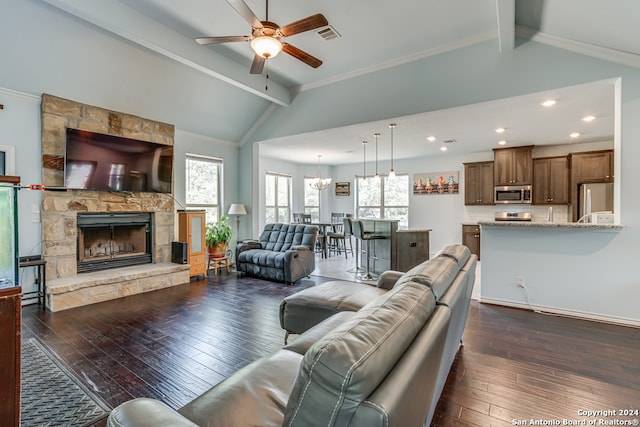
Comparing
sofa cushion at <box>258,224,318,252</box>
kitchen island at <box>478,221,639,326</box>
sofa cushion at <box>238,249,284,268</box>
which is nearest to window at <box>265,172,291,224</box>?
sofa cushion at <box>258,224,318,252</box>

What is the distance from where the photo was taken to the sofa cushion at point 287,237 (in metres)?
5.61

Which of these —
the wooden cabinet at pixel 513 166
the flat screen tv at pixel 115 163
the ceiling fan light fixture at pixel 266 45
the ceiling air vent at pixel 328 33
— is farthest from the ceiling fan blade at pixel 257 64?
the wooden cabinet at pixel 513 166

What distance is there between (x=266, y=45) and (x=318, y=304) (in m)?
2.31

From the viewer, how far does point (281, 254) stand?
5.20 meters

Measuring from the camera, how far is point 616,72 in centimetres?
331

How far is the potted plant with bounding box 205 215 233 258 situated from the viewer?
5.90m

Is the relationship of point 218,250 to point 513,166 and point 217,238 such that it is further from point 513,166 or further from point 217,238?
point 513,166

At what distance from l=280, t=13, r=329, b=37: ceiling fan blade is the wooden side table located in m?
4.33

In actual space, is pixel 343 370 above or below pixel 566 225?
below

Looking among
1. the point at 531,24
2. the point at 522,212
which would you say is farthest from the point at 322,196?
the point at 531,24

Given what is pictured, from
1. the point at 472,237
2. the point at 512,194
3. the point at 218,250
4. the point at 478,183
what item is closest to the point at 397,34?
the point at 218,250

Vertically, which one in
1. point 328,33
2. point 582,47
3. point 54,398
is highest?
point 328,33

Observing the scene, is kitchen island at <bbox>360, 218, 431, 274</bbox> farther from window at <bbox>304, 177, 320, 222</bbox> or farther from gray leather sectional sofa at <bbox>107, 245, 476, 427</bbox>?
window at <bbox>304, 177, 320, 222</bbox>

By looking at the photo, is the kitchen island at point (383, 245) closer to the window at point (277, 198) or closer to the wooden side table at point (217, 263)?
the wooden side table at point (217, 263)
